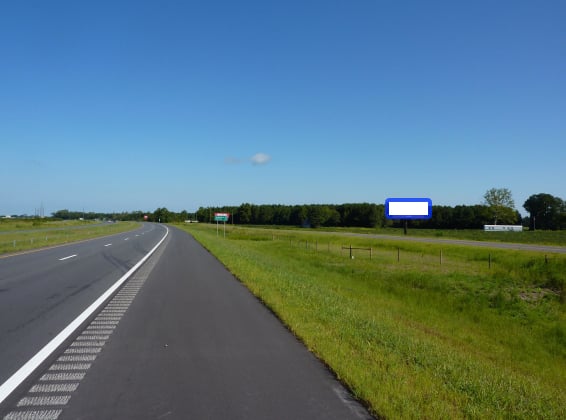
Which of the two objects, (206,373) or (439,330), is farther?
(439,330)

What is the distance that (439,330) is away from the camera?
1072 centimetres

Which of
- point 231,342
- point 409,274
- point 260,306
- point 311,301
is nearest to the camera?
point 231,342

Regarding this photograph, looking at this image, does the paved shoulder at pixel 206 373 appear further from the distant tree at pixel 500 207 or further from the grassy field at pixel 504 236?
the distant tree at pixel 500 207

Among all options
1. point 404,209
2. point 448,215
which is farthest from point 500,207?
point 404,209

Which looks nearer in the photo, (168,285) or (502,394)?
(502,394)

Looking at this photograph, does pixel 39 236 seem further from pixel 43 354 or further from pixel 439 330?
pixel 439 330

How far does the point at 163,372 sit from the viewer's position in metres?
4.90

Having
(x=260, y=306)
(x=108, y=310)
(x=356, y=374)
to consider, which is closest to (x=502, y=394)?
(x=356, y=374)

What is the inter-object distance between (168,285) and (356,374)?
338 inches

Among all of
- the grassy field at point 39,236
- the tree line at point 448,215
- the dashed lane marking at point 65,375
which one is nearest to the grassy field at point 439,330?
the dashed lane marking at point 65,375

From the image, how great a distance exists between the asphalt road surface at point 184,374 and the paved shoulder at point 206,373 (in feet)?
0.03

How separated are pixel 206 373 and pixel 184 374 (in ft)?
0.86

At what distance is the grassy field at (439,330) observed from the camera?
14.6 ft

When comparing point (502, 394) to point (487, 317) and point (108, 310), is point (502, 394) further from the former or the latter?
point (487, 317)
